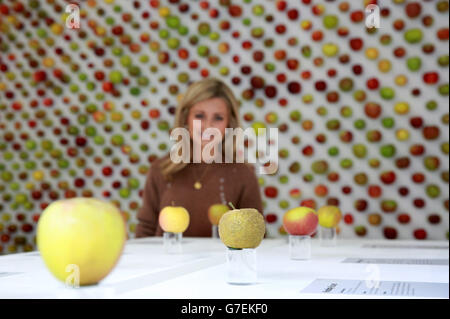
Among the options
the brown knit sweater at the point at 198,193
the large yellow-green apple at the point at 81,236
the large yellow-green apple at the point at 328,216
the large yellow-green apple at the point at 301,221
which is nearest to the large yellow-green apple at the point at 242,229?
the large yellow-green apple at the point at 81,236

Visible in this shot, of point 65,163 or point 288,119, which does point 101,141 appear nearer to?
point 65,163

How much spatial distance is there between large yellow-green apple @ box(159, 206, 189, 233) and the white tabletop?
2.8 inches

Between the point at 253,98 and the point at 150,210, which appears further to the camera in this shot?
the point at 253,98

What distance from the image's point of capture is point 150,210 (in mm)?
2604

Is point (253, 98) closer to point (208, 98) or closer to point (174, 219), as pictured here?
point (208, 98)

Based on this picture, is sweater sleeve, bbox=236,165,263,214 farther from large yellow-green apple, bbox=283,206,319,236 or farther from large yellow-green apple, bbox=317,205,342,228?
large yellow-green apple, bbox=283,206,319,236

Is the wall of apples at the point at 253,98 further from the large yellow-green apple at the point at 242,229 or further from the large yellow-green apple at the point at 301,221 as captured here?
the large yellow-green apple at the point at 242,229

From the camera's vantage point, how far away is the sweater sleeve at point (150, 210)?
2.55m

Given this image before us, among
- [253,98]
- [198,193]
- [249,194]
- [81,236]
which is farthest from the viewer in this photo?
[253,98]

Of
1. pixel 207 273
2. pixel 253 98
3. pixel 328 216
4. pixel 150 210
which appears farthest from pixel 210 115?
pixel 207 273

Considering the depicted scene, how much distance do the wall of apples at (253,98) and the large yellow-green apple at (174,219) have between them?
1557mm

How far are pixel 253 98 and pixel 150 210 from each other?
991 millimetres

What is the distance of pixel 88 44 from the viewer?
3.57m
